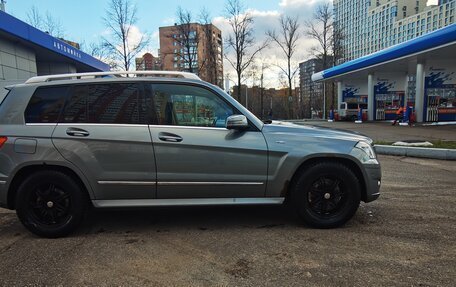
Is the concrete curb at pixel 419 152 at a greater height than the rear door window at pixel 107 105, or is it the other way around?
the rear door window at pixel 107 105

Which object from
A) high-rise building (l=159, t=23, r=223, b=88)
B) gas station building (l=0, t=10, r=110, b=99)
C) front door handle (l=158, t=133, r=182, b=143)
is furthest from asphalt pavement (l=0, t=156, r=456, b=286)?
high-rise building (l=159, t=23, r=223, b=88)

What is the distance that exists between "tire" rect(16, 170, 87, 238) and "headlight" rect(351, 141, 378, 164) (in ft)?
10.7

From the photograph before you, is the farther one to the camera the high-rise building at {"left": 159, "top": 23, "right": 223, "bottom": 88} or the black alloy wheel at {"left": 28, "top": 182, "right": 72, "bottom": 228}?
the high-rise building at {"left": 159, "top": 23, "right": 223, "bottom": 88}

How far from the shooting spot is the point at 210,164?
13.3 ft

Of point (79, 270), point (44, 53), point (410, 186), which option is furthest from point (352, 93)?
point (79, 270)

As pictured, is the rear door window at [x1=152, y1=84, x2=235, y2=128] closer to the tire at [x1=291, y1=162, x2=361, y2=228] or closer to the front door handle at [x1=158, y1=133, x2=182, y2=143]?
the front door handle at [x1=158, y1=133, x2=182, y2=143]

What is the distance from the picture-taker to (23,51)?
16.9 m

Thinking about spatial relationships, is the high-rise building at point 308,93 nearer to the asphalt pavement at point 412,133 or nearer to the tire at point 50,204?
the asphalt pavement at point 412,133

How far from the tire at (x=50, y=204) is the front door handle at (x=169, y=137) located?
113 centimetres

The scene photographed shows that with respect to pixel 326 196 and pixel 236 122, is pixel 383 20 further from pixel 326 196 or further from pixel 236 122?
pixel 236 122

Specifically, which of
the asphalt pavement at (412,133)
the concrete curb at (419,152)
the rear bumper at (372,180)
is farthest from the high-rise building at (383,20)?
the rear bumper at (372,180)

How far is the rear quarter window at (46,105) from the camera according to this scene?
161 inches

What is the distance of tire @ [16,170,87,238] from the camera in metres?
4.02

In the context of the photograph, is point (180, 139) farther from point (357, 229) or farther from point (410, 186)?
point (410, 186)
